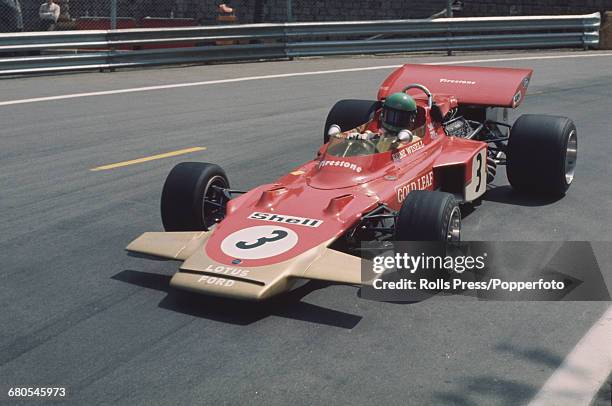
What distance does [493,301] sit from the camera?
6359 mm

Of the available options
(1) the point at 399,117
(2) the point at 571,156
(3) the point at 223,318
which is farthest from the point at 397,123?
(3) the point at 223,318

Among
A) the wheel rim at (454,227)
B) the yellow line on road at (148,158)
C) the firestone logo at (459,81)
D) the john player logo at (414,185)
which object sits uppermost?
the firestone logo at (459,81)

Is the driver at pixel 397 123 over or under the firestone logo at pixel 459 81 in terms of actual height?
under

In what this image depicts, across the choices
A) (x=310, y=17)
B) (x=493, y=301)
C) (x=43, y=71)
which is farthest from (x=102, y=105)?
(x=310, y=17)

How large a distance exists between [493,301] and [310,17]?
2605 cm

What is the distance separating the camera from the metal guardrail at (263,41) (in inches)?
663

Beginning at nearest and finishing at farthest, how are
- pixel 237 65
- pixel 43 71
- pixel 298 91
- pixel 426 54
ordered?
pixel 298 91 → pixel 43 71 → pixel 237 65 → pixel 426 54

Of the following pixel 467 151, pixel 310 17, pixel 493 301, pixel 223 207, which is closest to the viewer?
pixel 493 301

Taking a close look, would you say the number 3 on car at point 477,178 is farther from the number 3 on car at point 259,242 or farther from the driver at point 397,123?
the number 3 on car at point 259,242

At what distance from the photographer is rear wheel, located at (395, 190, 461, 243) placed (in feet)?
20.9

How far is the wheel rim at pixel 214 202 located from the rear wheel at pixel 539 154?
3.12 meters

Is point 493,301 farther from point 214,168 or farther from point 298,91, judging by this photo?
point 298,91

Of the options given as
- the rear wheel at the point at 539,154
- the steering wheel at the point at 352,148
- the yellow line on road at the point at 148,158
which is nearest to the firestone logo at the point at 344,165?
the steering wheel at the point at 352,148

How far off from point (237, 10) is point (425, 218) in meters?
27.8
